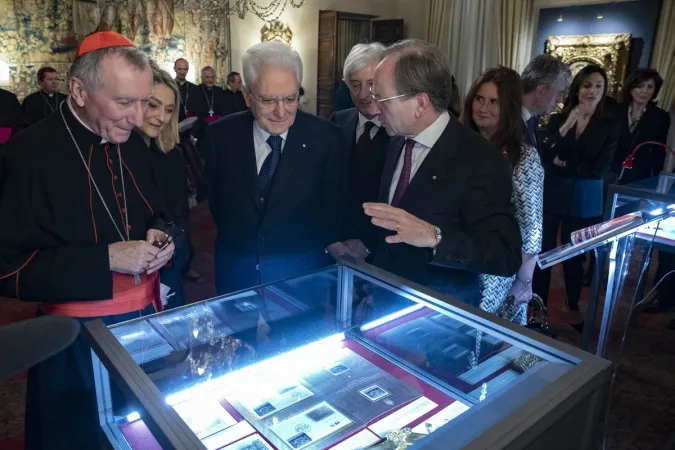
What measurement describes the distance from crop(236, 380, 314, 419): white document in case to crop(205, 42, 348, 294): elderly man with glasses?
974 mm

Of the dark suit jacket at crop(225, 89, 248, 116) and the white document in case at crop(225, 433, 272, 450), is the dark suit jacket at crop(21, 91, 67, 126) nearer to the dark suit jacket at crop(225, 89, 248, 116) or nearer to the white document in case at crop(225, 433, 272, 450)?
the dark suit jacket at crop(225, 89, 248, 116)

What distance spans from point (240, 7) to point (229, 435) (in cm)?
1071

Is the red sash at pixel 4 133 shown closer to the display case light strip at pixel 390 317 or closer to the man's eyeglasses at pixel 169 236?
the man's eyeglasses at pixel 169 236

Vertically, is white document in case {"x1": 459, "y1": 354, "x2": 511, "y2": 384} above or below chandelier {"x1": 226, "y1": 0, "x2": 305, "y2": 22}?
below

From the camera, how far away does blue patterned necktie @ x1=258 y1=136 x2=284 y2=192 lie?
2.29 meters

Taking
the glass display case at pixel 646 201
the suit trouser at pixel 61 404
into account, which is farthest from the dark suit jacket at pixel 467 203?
the glass display case at pixel 646 201

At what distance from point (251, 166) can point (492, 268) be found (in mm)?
1136

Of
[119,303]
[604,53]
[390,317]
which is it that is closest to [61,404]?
[119,303]

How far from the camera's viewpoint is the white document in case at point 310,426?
3.55 ft

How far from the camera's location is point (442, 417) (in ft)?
3.78

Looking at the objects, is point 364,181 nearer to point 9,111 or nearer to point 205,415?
point 205,415

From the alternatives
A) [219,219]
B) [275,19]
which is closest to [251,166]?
[219,219]

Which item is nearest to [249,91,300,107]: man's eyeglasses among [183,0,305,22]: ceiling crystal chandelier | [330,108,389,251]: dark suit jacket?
[330,108,389,251]: dark suit jacket

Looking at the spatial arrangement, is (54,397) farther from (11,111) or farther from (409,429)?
(11,111)
